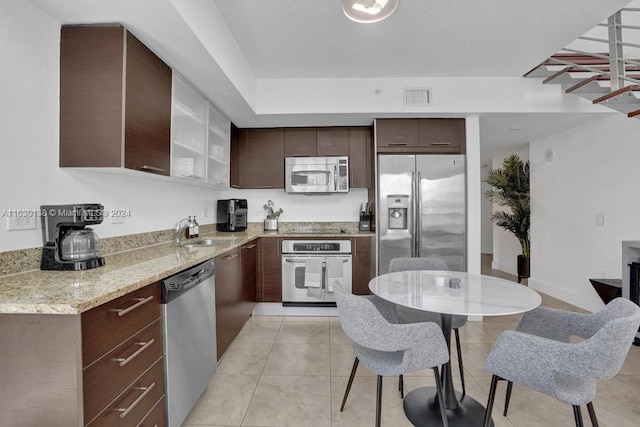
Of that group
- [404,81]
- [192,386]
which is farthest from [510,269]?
[192,386]

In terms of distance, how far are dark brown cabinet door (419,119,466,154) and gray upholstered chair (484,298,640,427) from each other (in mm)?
2264

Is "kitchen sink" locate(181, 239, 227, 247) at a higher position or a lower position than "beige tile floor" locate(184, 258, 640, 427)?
higher

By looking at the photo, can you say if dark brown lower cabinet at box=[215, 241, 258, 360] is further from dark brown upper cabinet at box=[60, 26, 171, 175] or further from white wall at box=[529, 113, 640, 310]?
white wall at box=[529, 113, 640, 310]

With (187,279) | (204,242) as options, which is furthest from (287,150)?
(187,279)

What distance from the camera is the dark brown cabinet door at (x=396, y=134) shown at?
346 centimetres

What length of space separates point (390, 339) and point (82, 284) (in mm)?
1345

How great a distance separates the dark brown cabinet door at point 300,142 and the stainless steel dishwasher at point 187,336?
216 cm

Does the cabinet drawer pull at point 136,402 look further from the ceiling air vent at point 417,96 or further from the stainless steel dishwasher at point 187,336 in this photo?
the ceiling air vent at point 417,96

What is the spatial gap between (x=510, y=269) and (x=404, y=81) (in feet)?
14.4

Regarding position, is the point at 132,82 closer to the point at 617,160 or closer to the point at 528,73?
the point at 528,73

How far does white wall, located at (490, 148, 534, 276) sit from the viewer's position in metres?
5.53

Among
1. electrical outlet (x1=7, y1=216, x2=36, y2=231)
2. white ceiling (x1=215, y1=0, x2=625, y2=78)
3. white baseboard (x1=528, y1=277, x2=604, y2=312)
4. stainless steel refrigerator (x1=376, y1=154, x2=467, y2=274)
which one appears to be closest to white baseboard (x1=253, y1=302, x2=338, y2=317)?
stainless steel refrigerator (x1=376, y1=154, x2=467, y2=274)

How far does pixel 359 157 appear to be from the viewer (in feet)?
12.5

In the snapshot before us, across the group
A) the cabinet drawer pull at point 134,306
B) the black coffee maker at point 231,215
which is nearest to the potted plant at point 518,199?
the black coffee maker at point 231,215
